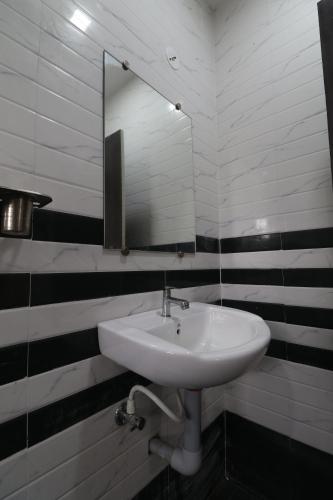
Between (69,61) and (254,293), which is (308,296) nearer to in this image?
(254,293)

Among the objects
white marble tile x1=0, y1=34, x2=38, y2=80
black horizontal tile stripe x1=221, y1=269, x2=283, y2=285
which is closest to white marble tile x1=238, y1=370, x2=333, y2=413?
black horizontal tile stripe x1=221, y1=269, x2=283, y2=285

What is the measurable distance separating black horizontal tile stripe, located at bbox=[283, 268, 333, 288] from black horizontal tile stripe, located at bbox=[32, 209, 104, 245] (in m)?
0.93

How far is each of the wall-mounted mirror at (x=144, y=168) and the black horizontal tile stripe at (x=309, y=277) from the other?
507 mm

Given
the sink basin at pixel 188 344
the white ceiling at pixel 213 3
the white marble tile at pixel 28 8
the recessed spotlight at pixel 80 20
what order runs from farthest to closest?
the white ceiling at pixel 213 3, the recessed spotlight at pixel 80 20, the white marble tile at pixel 28 8, the sink basin at pixel 188 344

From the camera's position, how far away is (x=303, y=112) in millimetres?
1108

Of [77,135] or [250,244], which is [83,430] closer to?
[77,135]

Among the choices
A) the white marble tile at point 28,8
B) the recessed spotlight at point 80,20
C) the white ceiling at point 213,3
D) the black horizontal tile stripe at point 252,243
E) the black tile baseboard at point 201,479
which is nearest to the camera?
the white marble tile at point 28,8

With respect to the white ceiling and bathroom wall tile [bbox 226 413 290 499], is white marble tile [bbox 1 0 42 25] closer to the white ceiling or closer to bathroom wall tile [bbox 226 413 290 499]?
the white ceiling

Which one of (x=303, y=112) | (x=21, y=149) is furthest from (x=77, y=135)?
(x=303, y=112)

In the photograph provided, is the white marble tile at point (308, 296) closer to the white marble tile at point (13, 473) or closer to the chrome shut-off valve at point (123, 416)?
the chrome shut-off valve at point (123, 416)

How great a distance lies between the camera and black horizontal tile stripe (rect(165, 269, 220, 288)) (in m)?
1.07

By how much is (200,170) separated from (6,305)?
44.8 inches

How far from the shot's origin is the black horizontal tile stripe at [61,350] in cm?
62

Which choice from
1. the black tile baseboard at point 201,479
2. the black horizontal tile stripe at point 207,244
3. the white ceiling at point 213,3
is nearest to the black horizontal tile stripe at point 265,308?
the black horizontal tile stripe at point 207,244
